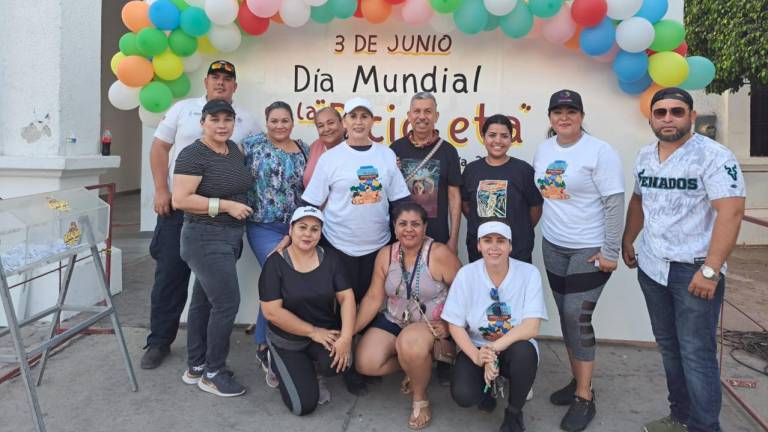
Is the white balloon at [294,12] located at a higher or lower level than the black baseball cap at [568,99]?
higher

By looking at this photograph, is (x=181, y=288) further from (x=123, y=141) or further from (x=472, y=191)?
(x=123, y=141)

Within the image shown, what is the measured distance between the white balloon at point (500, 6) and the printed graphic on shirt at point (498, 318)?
6.29 ft

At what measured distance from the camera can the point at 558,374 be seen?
3658mm

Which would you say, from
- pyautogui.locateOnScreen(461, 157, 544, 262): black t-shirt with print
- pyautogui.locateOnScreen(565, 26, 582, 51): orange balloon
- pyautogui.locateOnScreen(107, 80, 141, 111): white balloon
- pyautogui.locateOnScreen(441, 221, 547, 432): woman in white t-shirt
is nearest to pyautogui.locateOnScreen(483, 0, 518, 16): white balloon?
pyautogui.locateOnScreen(565, 26, 582, 51): orange balloon

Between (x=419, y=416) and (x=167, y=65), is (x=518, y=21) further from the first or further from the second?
(x=419, y=416)

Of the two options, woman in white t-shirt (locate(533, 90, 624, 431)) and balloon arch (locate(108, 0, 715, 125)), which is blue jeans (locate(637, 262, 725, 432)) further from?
balloon arch (locate(108, 0, 715, 125))

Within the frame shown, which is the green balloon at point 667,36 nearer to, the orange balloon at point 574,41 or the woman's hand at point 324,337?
the orange balloon at point 574,41

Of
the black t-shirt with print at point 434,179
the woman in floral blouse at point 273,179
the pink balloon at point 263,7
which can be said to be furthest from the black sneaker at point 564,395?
the pink balloon at point 263,7

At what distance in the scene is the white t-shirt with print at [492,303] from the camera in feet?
9.42

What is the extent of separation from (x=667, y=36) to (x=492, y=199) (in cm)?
164

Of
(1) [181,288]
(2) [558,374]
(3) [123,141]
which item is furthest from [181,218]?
(3) [123,141]

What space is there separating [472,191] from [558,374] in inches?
56.4

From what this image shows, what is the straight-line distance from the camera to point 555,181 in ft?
9.66

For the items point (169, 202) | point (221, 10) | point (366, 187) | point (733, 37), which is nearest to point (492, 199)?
point (366, 187)
